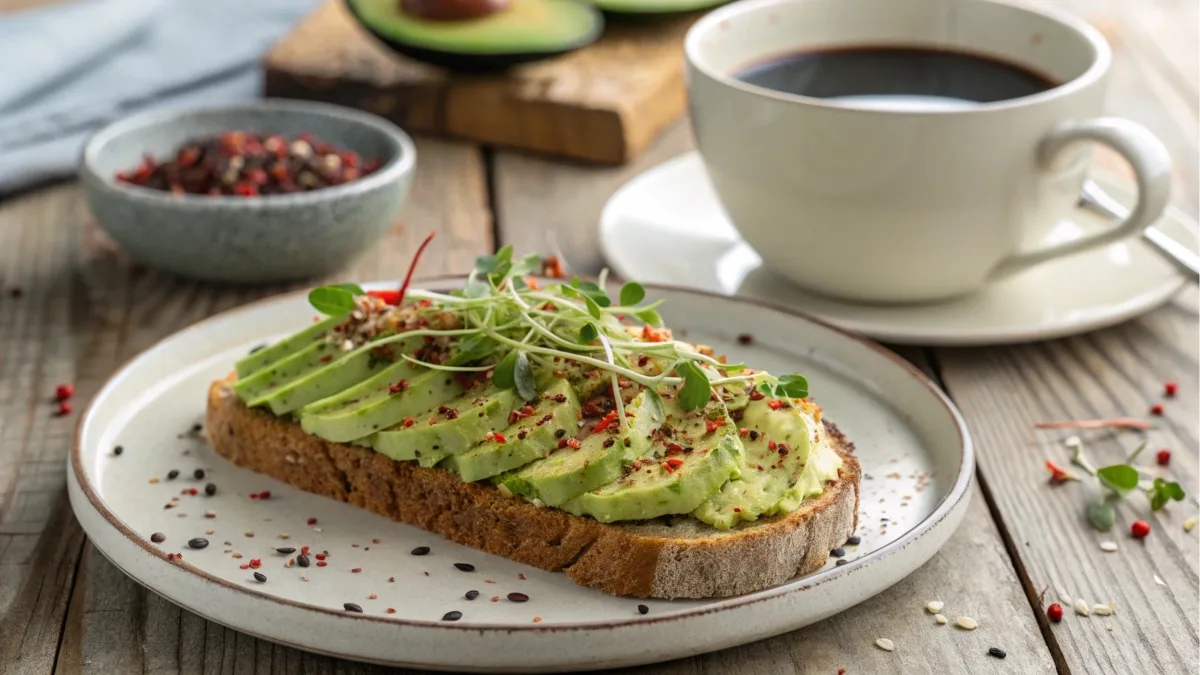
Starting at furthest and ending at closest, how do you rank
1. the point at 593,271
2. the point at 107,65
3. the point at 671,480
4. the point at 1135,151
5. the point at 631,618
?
the point at 107,65, the point at 593,271, the point at 1135,151, the point at 671,480, the point at 631,618

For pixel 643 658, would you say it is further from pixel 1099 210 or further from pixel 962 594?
pixel 1099 210

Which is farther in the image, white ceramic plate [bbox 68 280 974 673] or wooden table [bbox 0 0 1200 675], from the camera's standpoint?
wooden table [bbox 0 0 1200 675]

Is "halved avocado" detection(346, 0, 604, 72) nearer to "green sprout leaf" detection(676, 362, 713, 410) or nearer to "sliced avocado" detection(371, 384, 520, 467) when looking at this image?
"sliced avocado" detection(371, 384, 520, 467)

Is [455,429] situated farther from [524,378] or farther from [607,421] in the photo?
[607,421]

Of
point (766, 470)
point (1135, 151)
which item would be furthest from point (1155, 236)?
point (766, 470)

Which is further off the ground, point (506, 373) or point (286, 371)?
point (506, 373)

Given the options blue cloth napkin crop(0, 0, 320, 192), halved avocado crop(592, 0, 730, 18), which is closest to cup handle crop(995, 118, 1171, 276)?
halved avocado crop(592, 0, 730, 18)

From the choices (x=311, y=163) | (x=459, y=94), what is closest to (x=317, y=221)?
(x=311, y=163)
